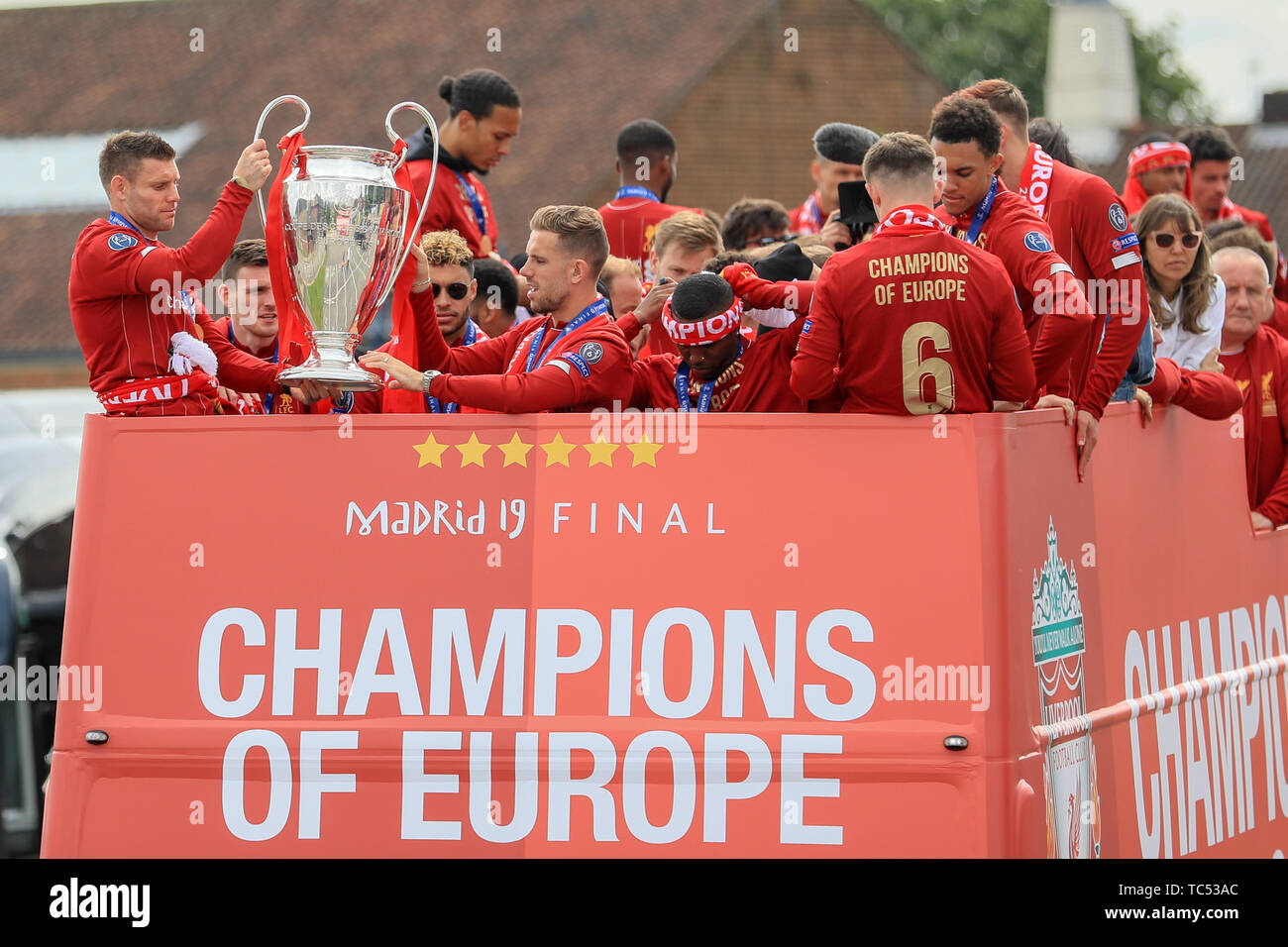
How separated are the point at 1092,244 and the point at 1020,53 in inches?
2203

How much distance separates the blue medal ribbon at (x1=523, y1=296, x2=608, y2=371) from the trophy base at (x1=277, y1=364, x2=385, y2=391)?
1.99 ft

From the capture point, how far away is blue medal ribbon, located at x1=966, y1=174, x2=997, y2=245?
584 cm

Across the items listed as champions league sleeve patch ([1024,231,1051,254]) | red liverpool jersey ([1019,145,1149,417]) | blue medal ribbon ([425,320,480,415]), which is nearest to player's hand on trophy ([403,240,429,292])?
blue medal ribbon ([425,320,480,415])

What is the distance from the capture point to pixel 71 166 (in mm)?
38844

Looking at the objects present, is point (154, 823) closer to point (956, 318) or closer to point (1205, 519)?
point (956, 318)

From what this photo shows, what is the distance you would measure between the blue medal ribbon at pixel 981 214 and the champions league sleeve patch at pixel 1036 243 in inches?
8.3

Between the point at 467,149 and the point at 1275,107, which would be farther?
the point at 1275,107

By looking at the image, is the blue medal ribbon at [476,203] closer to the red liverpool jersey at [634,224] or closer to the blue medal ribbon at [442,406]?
the red liverpool jersey at [634,224]

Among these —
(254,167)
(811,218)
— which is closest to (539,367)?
(254,167)

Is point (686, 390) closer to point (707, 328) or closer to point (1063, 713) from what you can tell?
point (707, 328)

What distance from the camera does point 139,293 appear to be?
5.41 meters

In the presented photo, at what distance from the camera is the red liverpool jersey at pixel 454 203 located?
7.63 meters

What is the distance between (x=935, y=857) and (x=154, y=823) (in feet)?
6.86

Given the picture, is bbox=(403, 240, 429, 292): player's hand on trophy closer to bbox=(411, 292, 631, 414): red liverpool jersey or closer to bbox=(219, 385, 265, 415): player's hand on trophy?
bbox=(411, 292, 631, 414): red liverpool jersey
